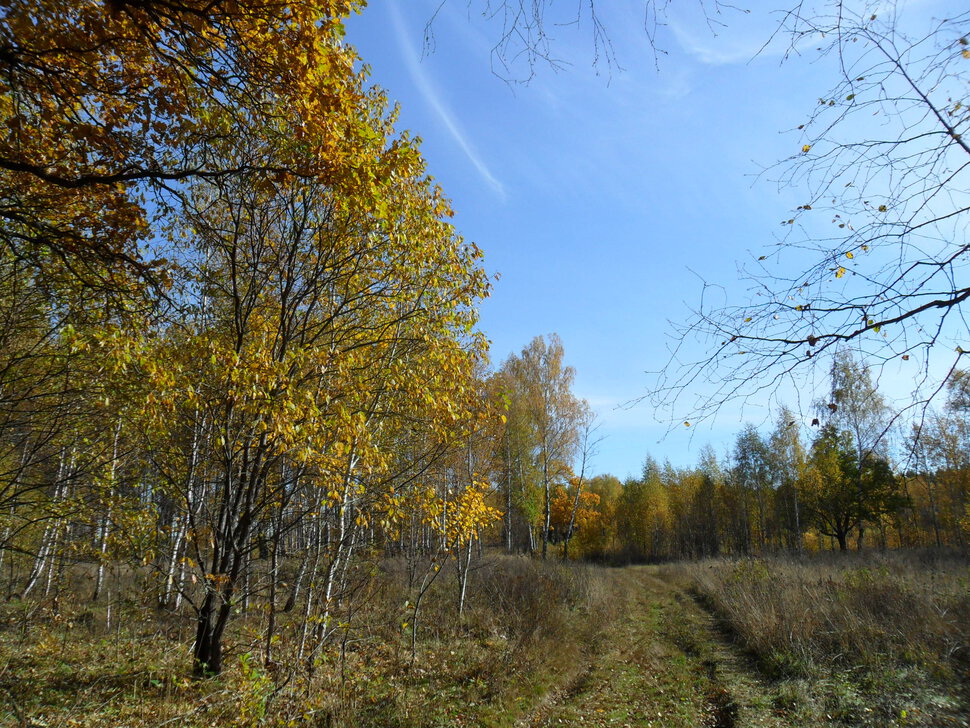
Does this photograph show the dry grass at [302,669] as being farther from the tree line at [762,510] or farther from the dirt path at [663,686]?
the tree line at [762,510]

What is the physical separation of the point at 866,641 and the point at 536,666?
5.05m

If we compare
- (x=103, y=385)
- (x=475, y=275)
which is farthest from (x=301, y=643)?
(x=475, y=275)

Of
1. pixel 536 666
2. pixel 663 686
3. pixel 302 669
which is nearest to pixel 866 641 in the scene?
pixel 663 686

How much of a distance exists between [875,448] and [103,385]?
24.9ft

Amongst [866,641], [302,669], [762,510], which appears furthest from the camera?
[762,510]

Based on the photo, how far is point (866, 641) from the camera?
7.81 meters

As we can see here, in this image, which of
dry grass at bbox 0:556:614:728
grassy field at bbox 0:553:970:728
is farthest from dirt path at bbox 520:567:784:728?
dry grass at bbox 0:556:614:728

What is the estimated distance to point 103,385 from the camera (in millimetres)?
6320

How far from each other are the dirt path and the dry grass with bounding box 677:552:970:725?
57cm

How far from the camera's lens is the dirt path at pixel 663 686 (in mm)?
6770

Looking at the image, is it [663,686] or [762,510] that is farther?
[762,510]

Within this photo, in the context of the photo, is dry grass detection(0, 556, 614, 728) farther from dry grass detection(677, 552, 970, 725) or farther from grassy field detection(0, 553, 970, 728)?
dry grass detection(677, 552, 970, 725)

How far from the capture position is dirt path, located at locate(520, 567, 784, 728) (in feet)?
22.2

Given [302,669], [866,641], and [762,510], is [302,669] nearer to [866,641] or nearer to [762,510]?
[866,641]
